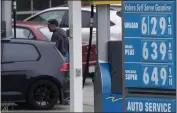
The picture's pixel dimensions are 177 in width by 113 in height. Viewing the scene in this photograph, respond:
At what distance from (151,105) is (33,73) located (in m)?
6.92

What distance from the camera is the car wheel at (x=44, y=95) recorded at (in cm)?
1400

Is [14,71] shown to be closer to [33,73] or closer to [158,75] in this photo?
[33,73]

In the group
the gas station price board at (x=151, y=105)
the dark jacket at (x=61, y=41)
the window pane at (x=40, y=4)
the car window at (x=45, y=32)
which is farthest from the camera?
the window pane at (x=40, y=4)

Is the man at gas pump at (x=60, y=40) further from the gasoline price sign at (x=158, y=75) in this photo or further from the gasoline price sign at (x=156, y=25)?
the gasoline price sign at (x=158, y=75)

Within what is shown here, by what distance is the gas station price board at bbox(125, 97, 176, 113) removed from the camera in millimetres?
7242

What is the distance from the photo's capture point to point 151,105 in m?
7.29

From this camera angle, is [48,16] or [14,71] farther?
[48,16]

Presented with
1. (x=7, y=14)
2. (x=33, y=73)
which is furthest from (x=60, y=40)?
(x=7, y=14)

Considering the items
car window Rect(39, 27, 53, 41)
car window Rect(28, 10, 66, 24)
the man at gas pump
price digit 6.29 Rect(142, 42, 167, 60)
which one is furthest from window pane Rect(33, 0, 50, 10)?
price digit 6.29 Rect(142, 42, 167, 60)

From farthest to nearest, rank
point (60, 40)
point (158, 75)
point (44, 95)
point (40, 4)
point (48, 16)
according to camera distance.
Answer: point (40, 4) → point (48, 16) → point (60, 40) → point (44, 95) → point (158, 75)

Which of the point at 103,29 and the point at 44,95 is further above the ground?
the point at 103,29

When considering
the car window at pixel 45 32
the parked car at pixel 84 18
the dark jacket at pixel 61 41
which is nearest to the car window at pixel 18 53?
the dark jacket at pixel 61 41

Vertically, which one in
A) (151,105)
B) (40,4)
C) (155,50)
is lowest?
(151,105)

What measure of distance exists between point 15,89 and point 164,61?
6897mm
